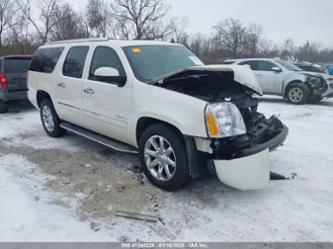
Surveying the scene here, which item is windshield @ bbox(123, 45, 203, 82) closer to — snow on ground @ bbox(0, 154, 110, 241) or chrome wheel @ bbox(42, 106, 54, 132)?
snow on ground @ bbox(0, 154, 110, 241)

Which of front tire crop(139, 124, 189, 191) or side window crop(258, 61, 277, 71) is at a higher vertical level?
side window crop(258, 61, 277, 71)

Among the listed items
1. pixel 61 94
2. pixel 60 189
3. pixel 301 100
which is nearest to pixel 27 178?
pixel 60 189

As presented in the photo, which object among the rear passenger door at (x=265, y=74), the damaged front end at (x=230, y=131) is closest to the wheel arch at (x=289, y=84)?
the rear passenger door at (x=265, y=74)

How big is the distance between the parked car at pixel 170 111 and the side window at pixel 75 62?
0.02 m

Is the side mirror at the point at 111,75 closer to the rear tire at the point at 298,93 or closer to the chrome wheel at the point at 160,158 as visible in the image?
the chrome wheel at the point at 160,158

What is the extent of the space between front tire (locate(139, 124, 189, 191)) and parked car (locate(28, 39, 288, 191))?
1 cm

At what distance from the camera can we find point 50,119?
5.88 meters

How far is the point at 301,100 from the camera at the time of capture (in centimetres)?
978

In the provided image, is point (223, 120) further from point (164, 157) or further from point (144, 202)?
point (144, 202)

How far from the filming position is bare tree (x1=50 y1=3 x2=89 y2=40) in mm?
29141

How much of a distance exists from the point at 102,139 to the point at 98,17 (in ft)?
106

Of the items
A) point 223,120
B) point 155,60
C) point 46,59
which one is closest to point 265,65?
point 155,60

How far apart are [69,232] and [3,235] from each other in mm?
635

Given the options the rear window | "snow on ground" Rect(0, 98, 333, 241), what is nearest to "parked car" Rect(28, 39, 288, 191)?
"snow on ground" Rect(0, 98, 333, 241)
